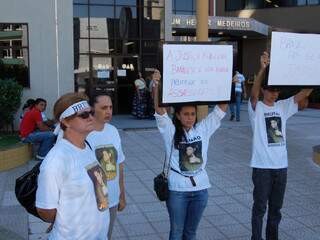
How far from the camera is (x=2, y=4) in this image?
14.6 meters

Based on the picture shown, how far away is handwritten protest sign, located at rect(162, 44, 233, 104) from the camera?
3.97 m

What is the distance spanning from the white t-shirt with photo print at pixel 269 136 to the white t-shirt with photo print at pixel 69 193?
7.54 feet

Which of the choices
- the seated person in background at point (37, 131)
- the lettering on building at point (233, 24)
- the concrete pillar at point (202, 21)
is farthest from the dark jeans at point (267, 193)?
the lettering on building at point (233, 24)

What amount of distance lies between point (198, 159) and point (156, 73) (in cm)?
80

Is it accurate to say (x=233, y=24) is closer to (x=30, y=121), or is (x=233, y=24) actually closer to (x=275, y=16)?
(x=275, y=16)

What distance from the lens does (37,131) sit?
10.4 metres

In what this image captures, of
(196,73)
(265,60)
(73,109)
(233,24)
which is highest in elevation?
(233,24)

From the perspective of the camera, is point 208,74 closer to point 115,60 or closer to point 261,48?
point 115,60

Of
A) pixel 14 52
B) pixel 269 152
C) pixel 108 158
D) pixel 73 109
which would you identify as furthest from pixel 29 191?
pixel 14 52

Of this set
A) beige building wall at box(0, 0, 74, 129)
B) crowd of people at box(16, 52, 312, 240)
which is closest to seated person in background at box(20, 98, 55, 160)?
beige building wall at box(0, 0, 74, 129)

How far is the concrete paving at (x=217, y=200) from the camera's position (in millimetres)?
5703

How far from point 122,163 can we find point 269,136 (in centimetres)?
152

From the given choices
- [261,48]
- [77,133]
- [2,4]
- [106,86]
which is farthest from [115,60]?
[77,133]

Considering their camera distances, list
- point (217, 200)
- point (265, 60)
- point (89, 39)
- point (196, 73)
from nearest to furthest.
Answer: point (196, 73) → point (265, 60) → point (217, 200) → point (89, 39)
